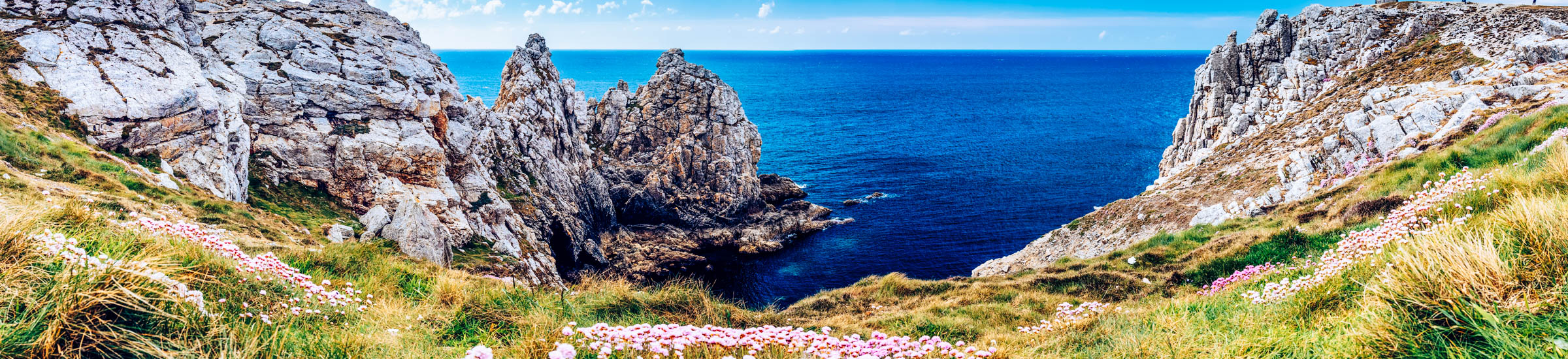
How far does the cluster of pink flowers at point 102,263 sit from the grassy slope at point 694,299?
0.10 m

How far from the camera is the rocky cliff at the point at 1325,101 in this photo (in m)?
28.7

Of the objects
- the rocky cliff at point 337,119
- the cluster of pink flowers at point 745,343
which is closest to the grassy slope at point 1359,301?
the cluster of pink flowers at point 745,343

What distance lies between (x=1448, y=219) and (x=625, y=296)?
40.9 feet

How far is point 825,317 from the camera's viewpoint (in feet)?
62.2

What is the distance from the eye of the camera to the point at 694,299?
43.4ft

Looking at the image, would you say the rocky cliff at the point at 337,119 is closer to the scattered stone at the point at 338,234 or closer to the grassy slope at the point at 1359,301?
the scattered stone at the point at 338,234

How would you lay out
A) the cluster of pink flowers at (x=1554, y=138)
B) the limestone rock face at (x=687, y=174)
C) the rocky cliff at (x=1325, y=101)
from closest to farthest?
the cluster of pink flowers at (x=1554, y=138), the rocky cliff at (x=1325, y=101), the limestone rock face at (x=687, y=174)

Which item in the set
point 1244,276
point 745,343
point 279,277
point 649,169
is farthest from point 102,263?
point 649,169

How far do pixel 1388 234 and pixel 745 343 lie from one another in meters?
8.34

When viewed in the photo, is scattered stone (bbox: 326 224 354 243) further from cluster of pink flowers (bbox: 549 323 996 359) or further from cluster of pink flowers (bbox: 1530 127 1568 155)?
cluster of pink flowers (bbox: 1530 127 1568 155)

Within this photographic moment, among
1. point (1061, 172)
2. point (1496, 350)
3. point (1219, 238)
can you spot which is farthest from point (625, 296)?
point (1061, 172)

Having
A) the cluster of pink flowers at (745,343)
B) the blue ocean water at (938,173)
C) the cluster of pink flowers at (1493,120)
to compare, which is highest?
the cluster of pink flowers at (1493,120)

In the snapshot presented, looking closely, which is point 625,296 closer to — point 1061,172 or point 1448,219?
point 1448,219

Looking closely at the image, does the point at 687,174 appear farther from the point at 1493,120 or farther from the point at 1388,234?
the point at 1388,234
